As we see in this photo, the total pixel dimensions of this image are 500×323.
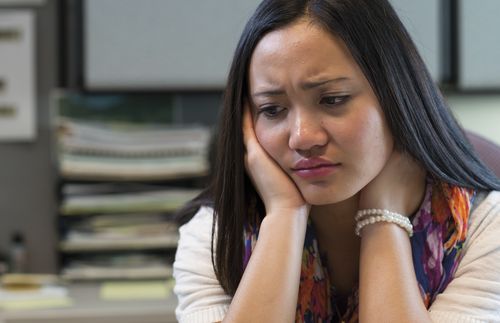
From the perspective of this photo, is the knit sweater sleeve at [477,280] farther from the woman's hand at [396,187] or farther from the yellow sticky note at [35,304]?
the yellow sticky note at [35,304]

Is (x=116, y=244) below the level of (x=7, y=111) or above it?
below

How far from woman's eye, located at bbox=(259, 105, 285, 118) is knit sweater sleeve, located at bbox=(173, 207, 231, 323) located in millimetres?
250

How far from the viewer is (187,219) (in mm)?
1398

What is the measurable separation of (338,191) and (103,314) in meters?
1.01

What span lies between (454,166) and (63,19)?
1.56 metres

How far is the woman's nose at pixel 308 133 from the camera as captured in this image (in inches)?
41.6

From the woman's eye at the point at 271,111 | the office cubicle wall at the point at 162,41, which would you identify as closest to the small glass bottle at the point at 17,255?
the office cubicle wall at the point at 162,41

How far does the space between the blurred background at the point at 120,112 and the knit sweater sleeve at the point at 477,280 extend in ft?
3.46

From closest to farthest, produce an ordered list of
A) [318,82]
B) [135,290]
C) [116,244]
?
1. [318,82]
2. [135,290]
3. [116,244]

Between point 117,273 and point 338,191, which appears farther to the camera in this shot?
point 117,273

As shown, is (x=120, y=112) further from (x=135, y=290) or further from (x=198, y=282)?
(x=198, y=282)

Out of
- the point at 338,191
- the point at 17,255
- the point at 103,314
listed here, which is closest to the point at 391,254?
the point at 338,191

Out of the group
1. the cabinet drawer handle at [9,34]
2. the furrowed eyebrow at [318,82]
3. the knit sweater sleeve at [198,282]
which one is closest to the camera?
the furrowed eyebrow at [318,82]

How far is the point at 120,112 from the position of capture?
2.37 metres
